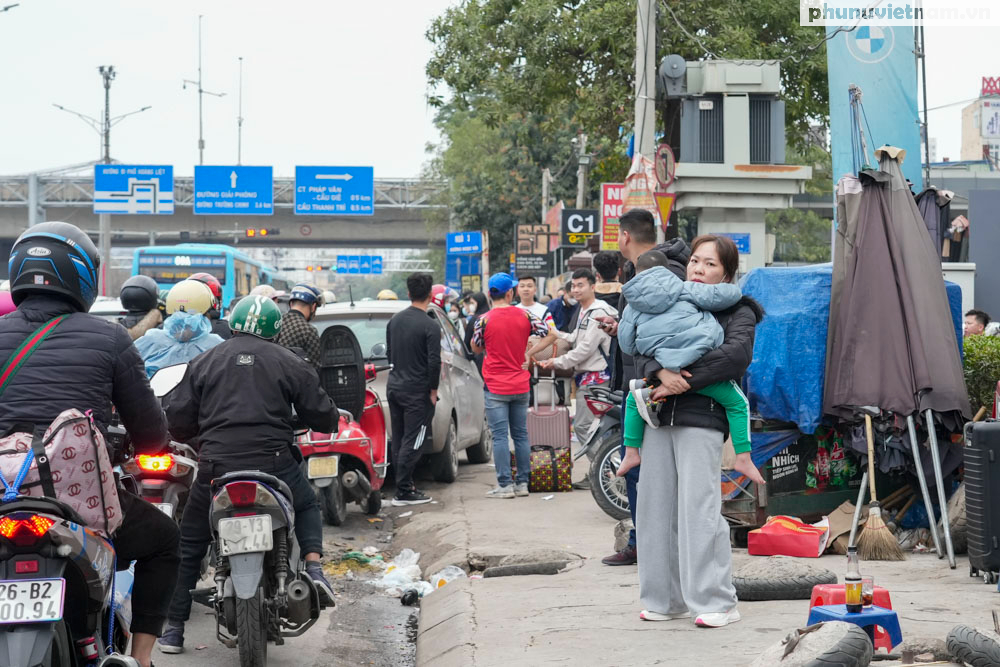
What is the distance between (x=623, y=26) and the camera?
74.3 feet

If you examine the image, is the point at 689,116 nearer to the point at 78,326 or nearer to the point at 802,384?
the point at 802,384

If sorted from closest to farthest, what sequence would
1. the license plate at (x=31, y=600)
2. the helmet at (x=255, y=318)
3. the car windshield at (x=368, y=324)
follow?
1. the license plate at (x=31, y=600)
2. the helmet at (x=255, y=318)
3. the car windshield at (x=368, y=324)

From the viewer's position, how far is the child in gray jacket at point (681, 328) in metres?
5.53

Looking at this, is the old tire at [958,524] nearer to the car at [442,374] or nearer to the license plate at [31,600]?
the car at [442,374]

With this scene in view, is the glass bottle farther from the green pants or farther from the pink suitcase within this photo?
the pink suitcase

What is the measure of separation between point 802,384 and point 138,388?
15.8ft

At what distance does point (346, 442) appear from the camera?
950 centimetres

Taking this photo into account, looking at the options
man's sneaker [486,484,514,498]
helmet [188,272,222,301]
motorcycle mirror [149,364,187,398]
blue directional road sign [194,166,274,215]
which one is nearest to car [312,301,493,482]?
man's sneaker [486,484,514,498]

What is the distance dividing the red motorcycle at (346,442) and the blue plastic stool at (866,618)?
3.61 m

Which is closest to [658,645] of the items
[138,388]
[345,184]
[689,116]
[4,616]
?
[138,388]

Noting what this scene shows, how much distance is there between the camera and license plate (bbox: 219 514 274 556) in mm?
5211

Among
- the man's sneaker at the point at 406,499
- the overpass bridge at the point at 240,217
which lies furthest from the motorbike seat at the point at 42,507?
the overpass bridge at the point at 240,217

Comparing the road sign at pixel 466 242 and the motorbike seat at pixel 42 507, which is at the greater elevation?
Answer: the road sign at pixel 466 242

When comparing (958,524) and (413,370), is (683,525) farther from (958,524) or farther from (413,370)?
(413,370)
